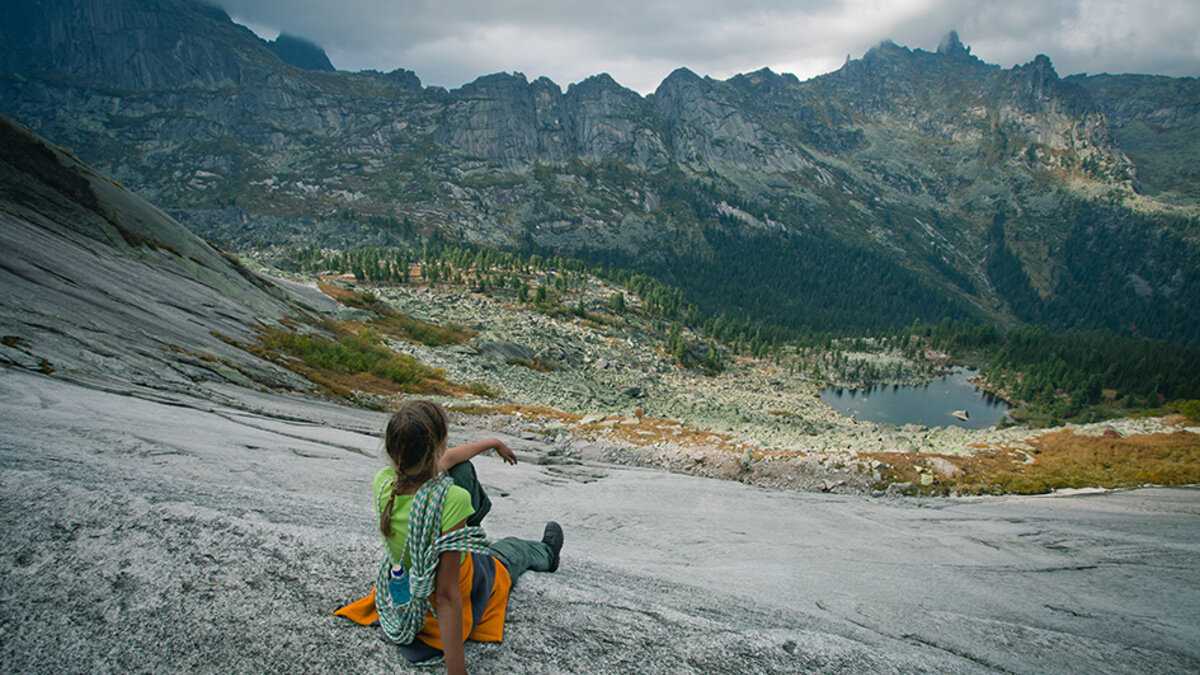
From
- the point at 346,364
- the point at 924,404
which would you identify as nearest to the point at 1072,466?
the point at 346,364

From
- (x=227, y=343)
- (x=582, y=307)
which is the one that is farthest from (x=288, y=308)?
(x=582, y=307)

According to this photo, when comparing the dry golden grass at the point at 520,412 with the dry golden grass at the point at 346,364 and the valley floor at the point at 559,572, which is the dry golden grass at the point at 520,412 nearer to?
the dry golden grass at the point at 346,364

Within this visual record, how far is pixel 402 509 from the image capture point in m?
4.98

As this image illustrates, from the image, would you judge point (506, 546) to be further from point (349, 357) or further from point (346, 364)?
point (349, 357)

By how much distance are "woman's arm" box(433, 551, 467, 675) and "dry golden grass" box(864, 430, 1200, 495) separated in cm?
2197

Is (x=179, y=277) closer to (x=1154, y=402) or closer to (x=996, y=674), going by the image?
(x=996, y=674)

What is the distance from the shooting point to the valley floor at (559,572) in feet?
17.7

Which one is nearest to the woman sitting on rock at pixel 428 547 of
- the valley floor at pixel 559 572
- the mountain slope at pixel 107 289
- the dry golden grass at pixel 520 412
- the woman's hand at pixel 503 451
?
the valley floor at pixel 559 572

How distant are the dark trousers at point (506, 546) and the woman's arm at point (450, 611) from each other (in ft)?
1.89

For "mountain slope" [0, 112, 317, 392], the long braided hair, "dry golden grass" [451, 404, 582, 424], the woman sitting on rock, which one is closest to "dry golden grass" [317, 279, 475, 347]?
"mountain slope" [0, 112, 317, 392]

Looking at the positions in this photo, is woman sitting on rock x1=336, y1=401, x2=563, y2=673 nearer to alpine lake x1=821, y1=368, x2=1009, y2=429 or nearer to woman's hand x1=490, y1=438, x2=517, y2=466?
woman's hand x1=490, y1=438, x2=517, y2=466

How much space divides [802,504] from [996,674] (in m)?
10.7

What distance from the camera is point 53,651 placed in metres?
4.76

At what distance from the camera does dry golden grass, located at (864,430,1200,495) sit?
19.4 metres
